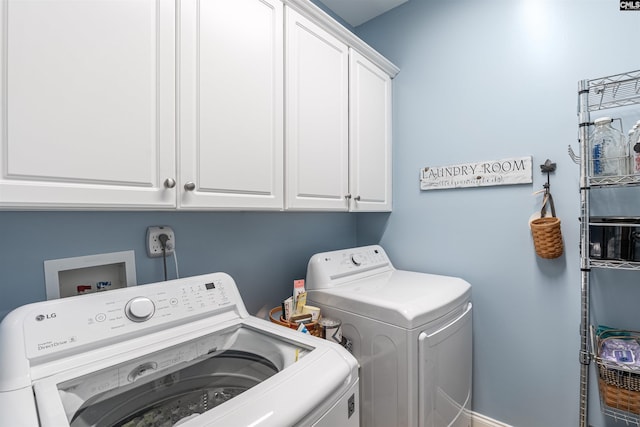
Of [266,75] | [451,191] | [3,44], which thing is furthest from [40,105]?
[451,191]

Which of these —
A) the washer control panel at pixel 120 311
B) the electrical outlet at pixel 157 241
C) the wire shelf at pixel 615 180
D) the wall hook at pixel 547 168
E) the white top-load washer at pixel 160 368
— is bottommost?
the white top-load washer at pixel 160 368

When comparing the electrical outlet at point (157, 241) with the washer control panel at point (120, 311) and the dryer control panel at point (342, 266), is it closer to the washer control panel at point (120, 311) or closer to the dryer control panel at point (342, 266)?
the washer control panel at point (120, 311)

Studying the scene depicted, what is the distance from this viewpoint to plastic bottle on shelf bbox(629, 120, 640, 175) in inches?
46.1

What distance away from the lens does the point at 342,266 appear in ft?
5.66

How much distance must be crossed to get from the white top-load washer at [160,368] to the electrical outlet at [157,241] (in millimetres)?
210

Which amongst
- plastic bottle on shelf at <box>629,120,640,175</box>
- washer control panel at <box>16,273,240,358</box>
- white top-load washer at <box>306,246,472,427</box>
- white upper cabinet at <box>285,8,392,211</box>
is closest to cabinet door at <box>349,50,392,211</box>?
white upper cabinet at <box>285,8,392,211</box>

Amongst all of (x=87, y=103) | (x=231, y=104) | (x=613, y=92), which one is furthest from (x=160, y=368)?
(x=613, y=92)

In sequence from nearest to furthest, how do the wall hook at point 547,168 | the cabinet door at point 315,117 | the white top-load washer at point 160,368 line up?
the white top-load washer at point 160,368, the cabinet door at point 315,117, the wall hook at point 547,168

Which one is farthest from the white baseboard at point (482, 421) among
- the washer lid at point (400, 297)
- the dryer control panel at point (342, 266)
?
the dryer control panel at point (342, 266)

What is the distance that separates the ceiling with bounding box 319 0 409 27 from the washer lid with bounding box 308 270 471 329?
1816 mm

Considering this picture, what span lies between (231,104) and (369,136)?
0.96 m

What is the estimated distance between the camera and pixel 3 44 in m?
0.70

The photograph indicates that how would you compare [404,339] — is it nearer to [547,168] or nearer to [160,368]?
[160,368]

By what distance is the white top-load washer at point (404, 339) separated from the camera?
125 centimetres
